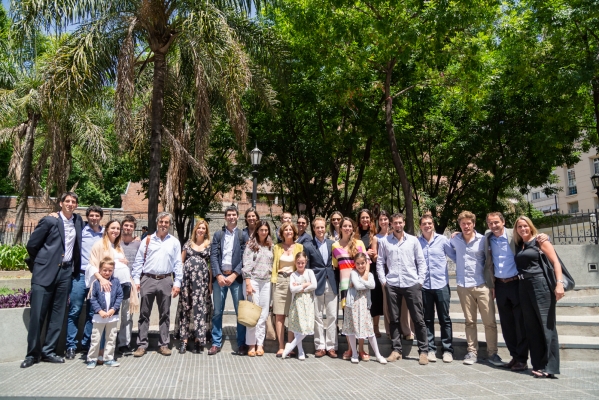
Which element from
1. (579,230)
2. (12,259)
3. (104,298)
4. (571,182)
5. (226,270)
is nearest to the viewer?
(104,298)

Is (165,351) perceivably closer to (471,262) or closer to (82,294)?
(82,294)

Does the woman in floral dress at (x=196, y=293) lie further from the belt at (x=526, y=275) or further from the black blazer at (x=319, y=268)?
the belt at (x=526, y=275)

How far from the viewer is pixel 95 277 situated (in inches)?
247

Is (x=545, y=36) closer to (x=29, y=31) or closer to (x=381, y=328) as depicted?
(x=381, y=328)

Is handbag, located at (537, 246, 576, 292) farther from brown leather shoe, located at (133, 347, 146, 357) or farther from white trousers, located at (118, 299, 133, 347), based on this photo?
white trousers, located at (118, 299, 133, 347)

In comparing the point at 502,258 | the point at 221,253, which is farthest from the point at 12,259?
the point at 502,258

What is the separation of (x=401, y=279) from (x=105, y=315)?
13.7 feet

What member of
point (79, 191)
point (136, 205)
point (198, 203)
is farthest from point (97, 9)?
point (79, 191)

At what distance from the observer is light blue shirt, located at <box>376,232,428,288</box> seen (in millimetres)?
6727

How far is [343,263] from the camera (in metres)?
6.86

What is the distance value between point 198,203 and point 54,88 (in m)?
11.2

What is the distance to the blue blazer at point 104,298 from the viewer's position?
20.2 ft

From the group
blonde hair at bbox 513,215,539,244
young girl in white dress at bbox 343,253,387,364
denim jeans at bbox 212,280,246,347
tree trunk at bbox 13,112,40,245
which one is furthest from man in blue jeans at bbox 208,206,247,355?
tree trunk at bbox 13,112,40,245

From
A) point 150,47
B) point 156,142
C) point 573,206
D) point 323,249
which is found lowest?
point 323,249
